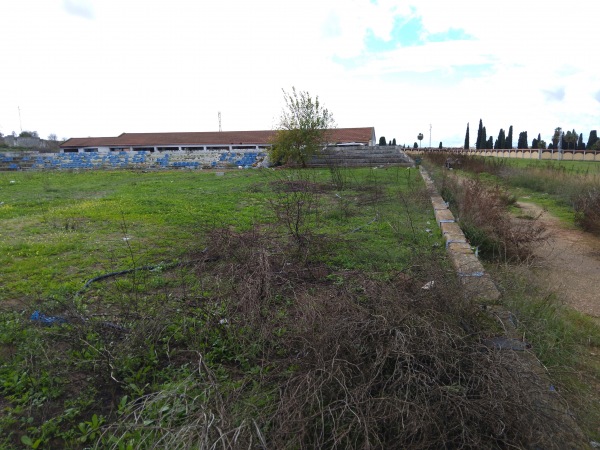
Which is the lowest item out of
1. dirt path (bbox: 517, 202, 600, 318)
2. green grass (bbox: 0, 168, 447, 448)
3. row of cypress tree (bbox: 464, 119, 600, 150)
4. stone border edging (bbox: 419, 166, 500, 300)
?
dirt path (bbox: 517, 202, 600, 318)

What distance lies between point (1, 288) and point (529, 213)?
11.2m

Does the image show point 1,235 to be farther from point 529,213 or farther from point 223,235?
point 529,213

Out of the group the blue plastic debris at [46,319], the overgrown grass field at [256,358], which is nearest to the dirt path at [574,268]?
the overgrown grass field at [256,358]

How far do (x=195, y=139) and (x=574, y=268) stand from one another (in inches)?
1742

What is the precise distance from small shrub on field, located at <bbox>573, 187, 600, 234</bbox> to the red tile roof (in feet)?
115

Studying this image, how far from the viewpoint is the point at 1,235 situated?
21.9 ft

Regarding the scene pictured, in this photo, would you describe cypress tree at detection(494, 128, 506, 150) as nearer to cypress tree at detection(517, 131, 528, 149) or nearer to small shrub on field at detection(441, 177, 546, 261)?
cypress tree at detection(517, 131, 528, 149)

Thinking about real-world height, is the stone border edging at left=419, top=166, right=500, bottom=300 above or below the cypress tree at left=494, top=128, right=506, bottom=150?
below

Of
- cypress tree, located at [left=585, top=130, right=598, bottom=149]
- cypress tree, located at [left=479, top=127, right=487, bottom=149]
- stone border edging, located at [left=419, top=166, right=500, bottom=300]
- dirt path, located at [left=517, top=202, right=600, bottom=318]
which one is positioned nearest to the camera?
stone border edging, located at [left=419, top=166, right=500, bottom=300]

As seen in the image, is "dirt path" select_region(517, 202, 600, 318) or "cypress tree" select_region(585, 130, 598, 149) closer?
"dirt path" select_region(517, 202, 600, 318)

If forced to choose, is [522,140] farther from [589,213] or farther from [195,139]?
[589,213]

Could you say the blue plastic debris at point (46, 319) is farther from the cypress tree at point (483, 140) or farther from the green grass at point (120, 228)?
the cypress tree at point (483, 140)

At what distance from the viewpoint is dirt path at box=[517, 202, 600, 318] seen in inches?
185

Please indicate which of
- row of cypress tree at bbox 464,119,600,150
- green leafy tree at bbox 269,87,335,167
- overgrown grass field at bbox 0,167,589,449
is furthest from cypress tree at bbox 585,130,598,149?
overgrown grass field at bbox 0,167,589,449
